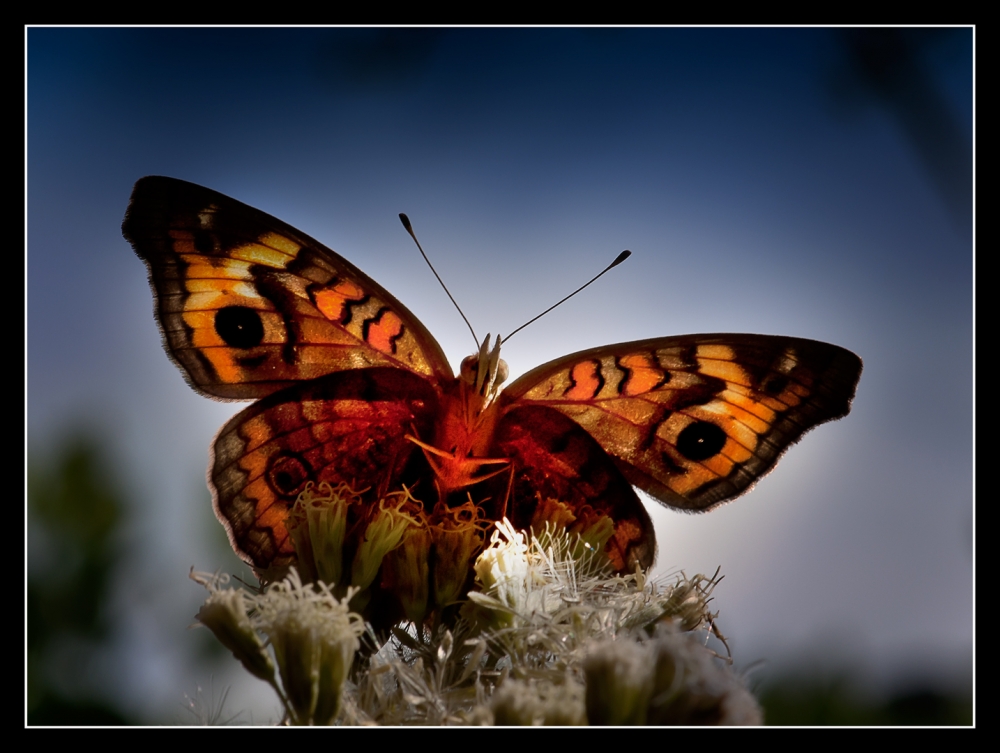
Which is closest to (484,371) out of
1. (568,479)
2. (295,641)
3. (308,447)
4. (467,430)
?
(467,430)

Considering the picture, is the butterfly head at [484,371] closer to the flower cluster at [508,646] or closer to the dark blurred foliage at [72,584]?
the flower cluster at [508,646]

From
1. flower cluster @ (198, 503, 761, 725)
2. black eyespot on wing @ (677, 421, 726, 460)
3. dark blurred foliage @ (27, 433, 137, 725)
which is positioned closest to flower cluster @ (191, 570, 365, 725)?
flower cluster @ (198, 503, 761, 725)

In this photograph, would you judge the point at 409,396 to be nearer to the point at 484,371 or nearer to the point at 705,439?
the point at 484,371

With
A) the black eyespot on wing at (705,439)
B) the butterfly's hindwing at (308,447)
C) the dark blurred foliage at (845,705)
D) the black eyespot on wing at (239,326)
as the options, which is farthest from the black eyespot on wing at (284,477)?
the dark blurred foliage at (845,705)

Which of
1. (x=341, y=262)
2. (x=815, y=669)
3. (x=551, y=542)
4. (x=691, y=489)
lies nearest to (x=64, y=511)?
(x=341, y=262)

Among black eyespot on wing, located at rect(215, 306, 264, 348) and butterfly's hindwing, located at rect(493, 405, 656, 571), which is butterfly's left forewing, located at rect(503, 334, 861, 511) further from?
black eyespot on wing, located at rect(215, 306, 264, 348)
